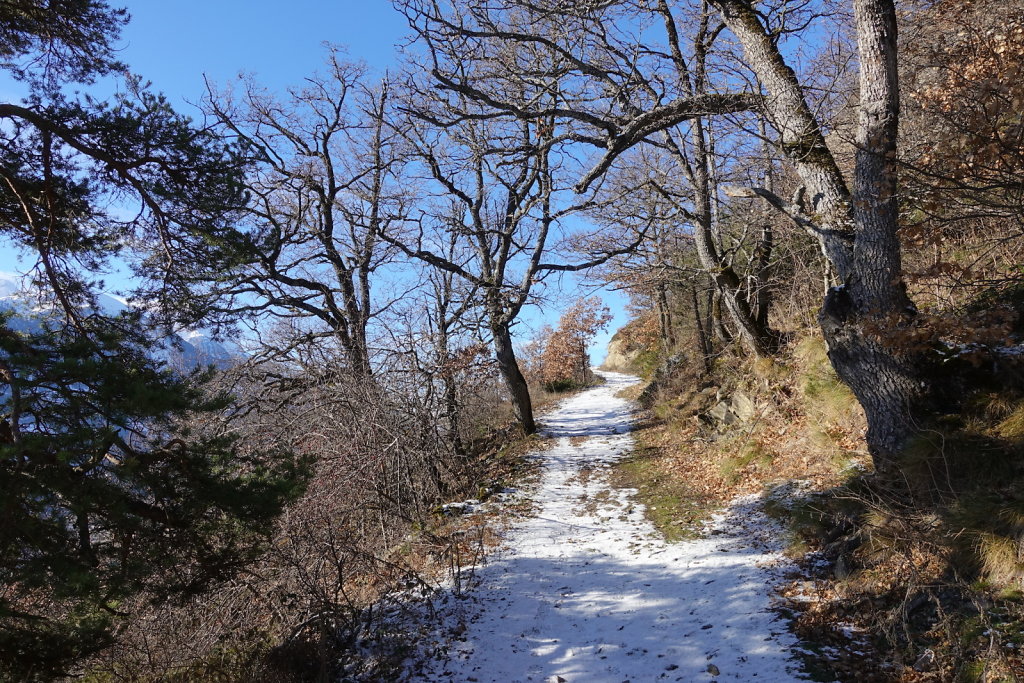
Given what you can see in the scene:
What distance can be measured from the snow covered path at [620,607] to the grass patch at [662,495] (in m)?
0.24

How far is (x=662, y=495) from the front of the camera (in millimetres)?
8789

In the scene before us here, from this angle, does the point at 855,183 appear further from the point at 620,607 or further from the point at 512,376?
the point at 512,376

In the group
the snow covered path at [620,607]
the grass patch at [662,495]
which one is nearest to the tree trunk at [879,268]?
the snow covered path at [620,607]

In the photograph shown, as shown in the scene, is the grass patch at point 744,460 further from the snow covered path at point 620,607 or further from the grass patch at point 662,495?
the snow covered path at point 620,607

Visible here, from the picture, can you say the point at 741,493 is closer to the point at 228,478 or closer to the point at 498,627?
the point at 498,627

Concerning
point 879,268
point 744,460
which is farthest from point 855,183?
point 744,460

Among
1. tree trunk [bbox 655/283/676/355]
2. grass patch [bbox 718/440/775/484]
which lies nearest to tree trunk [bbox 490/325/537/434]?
grass patch [bbox 718/440/775/484]

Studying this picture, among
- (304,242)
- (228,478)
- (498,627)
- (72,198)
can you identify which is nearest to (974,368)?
(498,627)

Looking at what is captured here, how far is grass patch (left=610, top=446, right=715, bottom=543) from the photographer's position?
24.5 ft

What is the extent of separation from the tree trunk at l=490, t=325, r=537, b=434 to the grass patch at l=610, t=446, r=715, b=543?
3.44 metres

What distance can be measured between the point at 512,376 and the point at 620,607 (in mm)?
8333

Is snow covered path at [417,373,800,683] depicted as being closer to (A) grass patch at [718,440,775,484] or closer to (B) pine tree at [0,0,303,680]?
(A) grass patch at [718,440,775,484]

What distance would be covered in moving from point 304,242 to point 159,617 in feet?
29.9

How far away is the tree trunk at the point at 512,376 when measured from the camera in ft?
45.1
